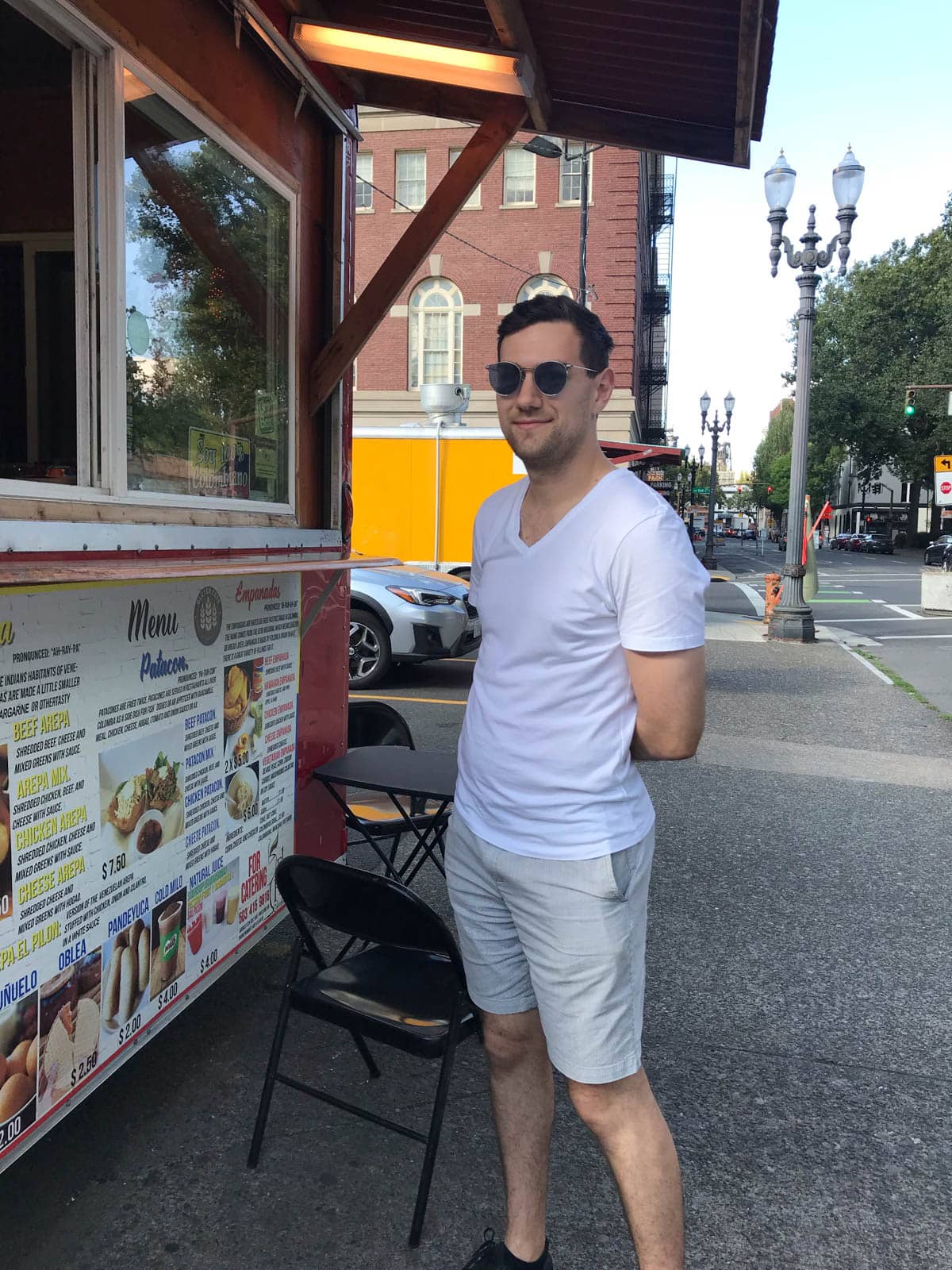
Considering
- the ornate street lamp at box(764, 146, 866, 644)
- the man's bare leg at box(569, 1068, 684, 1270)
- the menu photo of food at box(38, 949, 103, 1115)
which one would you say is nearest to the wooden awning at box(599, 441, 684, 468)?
the ornate street lamp at box(764, 146, 866, 644)

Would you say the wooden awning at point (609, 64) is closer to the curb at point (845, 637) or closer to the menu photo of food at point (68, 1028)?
the menu photo of food at point (68, 1028)

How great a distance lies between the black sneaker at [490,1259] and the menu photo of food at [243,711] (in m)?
1.49

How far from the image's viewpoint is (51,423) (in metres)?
3.71

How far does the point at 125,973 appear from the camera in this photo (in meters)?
2.51

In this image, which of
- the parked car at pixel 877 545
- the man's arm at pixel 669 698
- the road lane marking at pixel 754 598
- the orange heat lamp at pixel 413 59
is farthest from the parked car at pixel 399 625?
the parked car at pixel 877 545

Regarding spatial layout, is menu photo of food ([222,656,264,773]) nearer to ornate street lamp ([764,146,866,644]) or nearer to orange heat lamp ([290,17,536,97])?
orange heat lamp ([290,17,536,97])

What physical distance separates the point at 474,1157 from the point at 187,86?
3.04 m

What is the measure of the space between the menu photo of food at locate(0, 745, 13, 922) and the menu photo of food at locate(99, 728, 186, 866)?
333 millimetres

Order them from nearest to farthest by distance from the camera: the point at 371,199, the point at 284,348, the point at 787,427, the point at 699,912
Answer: the point at 284,348 → the point at 699,912 → the point at 371,199 → the point at 787,427

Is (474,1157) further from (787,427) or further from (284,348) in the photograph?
(787,427)

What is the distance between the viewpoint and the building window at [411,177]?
2759 cm

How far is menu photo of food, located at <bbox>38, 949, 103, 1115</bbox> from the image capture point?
7.23 ft

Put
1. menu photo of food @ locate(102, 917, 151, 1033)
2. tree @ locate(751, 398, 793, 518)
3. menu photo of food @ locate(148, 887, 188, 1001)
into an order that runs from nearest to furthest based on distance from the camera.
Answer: menu photo of food @ locate(102, 917, 151, 1033)
menu photo of food @ locate(148, 887, 188, 1001)
tree @ locate(751, 398, 793, 518)

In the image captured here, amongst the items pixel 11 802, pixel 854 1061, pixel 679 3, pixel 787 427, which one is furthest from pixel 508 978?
pixel 787 427
